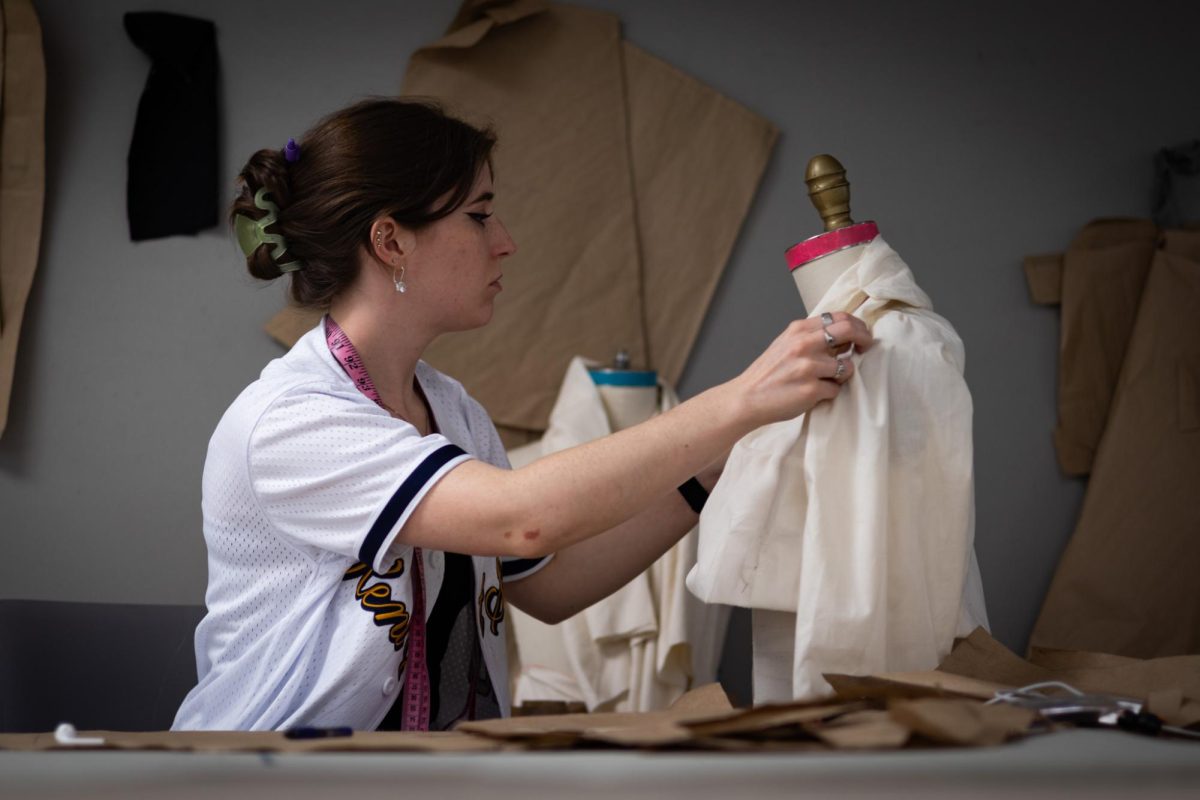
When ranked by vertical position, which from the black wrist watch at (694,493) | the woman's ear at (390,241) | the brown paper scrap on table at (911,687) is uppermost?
the woman's ear at (390,241)

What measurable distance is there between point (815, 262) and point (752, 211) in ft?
5.70

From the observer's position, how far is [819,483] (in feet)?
3.97

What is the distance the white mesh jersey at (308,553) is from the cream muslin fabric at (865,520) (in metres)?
0.34

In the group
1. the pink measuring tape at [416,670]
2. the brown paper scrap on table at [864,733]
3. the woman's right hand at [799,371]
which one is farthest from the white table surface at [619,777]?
the pink measuring tape at [416,670]

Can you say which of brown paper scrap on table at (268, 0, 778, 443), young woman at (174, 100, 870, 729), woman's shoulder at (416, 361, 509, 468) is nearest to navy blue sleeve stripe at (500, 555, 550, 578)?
young woman at (174, 100, 870, 729)

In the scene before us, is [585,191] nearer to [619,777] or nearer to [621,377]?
[621,377]

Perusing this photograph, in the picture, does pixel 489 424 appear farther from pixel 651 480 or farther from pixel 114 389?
pixel 114 389

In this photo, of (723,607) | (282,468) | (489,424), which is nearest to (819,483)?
(282,468)

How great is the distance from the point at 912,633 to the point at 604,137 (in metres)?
1.97

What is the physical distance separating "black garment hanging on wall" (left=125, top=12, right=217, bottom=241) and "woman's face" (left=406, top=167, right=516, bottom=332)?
1502mm

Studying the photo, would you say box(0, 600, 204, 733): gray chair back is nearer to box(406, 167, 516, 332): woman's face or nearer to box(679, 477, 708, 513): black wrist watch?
box(406, 167, 516, 332): woman's face

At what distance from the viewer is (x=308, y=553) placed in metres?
1.44

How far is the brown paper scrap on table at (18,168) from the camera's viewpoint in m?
2.81

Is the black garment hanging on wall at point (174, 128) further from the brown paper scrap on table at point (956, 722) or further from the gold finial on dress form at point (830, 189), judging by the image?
the brown paper scrap on table at point (956, 722)
